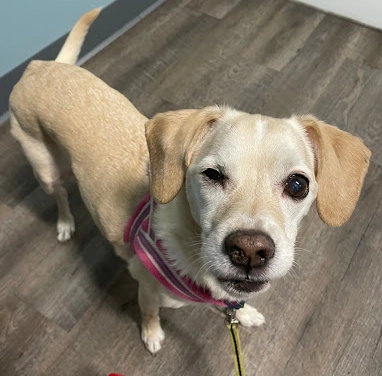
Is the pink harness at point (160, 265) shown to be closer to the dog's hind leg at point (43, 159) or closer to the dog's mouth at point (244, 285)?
the dog's mouth at point (244, 285)

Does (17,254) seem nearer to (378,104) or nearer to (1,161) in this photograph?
(1,161)

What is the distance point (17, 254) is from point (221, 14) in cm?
227

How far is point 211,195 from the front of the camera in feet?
3.34

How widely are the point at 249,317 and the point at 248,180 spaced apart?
899 millimetres

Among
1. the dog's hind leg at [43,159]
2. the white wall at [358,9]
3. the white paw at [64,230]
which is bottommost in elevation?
the white paw at [64,230]

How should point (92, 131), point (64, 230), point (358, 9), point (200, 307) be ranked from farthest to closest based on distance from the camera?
point (358, 9), point (64, 230), point (200, 307), point (92, 131)

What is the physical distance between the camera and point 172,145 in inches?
42.6

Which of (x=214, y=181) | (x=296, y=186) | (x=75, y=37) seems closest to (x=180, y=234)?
(x=214, y=181)

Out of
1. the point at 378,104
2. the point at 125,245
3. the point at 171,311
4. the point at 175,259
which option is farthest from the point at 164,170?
the point at 378,104

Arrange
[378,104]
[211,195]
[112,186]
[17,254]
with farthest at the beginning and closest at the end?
[378,104], [17,254], [112,186], [211,195]

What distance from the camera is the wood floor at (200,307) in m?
1.66

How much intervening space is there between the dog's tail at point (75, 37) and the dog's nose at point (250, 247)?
123cm

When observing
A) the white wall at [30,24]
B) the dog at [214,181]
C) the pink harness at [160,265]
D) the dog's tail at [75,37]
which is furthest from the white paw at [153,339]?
the white wall at [30,24]

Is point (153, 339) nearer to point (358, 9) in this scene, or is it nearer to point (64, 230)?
point (64, 230)
